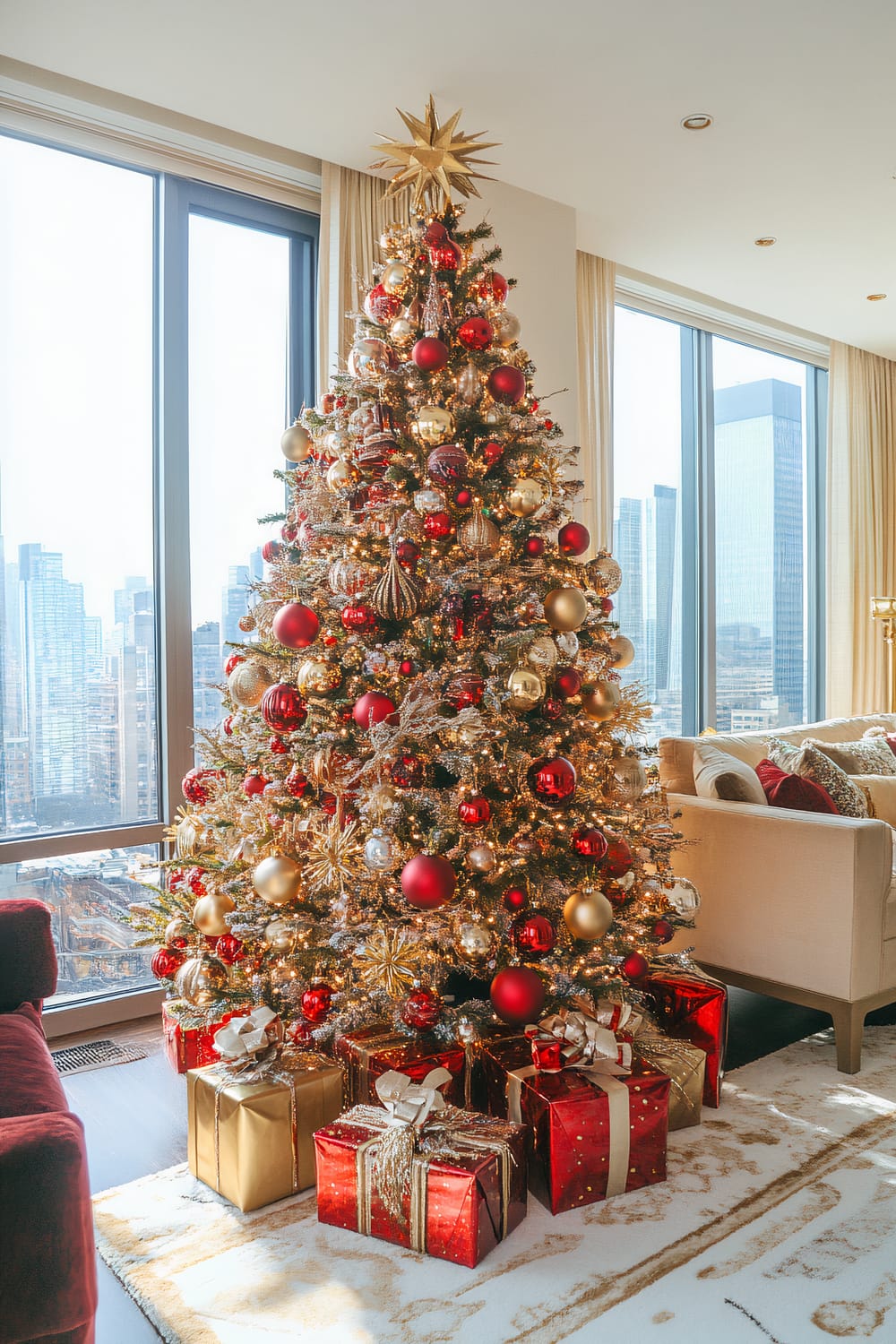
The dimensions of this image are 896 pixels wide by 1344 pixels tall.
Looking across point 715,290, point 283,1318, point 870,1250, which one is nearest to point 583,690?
point 870,1250

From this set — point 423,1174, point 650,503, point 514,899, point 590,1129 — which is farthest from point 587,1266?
point 650,503

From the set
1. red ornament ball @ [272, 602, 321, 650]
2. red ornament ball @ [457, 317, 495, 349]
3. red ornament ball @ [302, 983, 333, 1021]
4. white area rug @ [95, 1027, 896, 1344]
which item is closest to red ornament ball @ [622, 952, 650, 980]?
white area rug @ [95, 1027, 896, 1344]

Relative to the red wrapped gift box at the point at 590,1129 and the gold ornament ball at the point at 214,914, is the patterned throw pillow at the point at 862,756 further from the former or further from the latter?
the gold ornament ball at the point at 214,914

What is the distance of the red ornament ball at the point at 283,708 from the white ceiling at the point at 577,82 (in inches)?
75.1

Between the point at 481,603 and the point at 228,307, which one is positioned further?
the point at 228,307

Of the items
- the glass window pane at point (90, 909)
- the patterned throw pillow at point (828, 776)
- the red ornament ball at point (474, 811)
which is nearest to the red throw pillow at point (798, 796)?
the patterned throw pillow at point (828, 776)

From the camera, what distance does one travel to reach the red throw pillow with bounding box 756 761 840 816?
3.21 m

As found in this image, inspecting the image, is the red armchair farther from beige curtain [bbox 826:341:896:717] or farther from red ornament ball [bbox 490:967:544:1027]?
beige curtain [bbox 826:341:896:717]

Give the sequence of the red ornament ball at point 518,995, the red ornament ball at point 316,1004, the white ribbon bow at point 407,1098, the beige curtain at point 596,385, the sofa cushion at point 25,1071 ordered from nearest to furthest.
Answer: the sofa cushion at point 25,1071 < the white ribbon bow at point 407,1098 < the red ornament ball at point 518,995 < the red ornament ball at point 316,1004 < the beige curtain at point 596,385

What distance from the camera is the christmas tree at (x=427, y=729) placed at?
223 cm

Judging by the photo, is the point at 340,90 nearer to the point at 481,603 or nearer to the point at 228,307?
the point at 228,307

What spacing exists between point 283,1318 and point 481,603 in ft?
4.91

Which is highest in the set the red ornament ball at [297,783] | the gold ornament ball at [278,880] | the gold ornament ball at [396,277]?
the gold ornament ball at [396,277]

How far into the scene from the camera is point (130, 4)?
2.67 m
